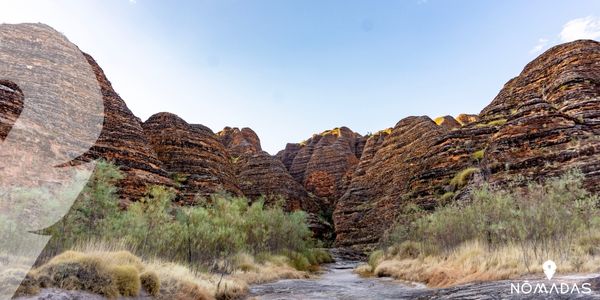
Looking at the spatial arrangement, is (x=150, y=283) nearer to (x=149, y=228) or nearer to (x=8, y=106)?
(x=149, y=228)

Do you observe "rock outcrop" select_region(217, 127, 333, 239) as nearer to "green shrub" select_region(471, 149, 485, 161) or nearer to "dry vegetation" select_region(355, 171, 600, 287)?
"green shrub" select_region(471, 149, 485, 161)

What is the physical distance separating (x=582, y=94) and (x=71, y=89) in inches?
2416

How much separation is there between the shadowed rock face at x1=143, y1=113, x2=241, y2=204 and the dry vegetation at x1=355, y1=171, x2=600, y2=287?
3766 centimetres

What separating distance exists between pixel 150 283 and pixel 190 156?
2077 inches

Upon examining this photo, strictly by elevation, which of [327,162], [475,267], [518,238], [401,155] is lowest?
[475,267]

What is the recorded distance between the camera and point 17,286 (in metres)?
10.0

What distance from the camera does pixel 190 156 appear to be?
64500mm

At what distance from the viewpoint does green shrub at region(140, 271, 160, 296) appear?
13.4 metres

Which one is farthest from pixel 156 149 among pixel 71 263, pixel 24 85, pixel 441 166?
pixel 71 263

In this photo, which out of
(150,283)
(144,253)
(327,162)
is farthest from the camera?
(327,162)

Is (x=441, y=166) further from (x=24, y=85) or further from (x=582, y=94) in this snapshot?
(x=24, y=85)

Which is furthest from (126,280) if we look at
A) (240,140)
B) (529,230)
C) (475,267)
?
(240,140)

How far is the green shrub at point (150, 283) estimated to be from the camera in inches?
527
